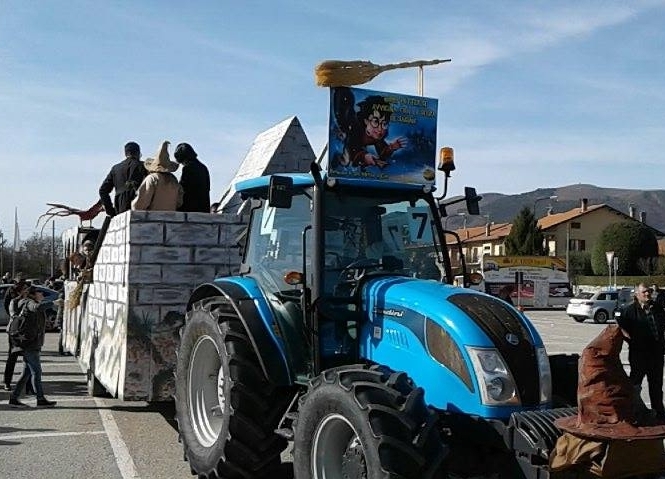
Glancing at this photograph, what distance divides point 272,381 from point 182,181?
3741mm

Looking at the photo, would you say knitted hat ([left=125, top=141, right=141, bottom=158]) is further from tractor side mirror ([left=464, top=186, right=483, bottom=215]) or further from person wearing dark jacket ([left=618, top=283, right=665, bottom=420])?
person wearing dark jacket ([left=618, top=283, right=665, bottom=420])

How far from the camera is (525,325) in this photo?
4.76m

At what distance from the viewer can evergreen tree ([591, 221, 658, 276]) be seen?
67.6 metres

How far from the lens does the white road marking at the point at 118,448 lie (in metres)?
6.64

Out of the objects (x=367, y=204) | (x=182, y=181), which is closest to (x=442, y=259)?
(x=367, y=204)

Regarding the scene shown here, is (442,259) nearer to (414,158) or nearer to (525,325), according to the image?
(414,158)

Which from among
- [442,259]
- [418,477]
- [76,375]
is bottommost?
[76,375]

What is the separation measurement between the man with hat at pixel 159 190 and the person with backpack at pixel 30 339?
10.1 feet

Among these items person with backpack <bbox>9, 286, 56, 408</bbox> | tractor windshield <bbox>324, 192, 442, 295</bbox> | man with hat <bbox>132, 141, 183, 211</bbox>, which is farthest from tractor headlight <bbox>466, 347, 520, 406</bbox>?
person with backpack <bbox>9, 286, 56, 408</bbox>

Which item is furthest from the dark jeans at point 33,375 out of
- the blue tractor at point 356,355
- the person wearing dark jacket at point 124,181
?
the blue tractor at point 356,355

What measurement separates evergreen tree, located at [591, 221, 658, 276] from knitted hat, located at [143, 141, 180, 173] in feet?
207

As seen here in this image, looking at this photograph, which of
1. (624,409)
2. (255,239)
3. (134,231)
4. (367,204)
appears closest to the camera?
(624,409)

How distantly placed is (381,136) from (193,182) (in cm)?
382

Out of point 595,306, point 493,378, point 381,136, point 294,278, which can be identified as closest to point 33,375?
point 294,278
